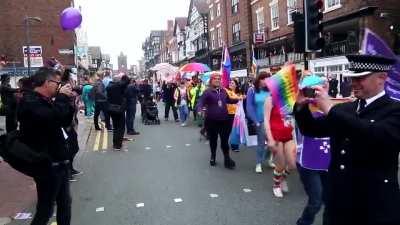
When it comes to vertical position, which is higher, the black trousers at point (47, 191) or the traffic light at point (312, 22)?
the traffic light at point (312, 22)

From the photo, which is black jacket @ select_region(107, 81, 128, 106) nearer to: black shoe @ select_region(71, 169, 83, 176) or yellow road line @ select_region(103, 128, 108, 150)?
yellow road line @ select_region(103, 128, 108, 150)

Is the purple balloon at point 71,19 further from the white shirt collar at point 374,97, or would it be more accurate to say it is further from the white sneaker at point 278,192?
the white shirt collar at point 374,97

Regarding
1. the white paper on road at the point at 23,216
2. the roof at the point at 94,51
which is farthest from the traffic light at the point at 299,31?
the roof at the point at 94,51

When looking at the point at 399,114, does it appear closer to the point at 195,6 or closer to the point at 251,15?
the point at 251,15

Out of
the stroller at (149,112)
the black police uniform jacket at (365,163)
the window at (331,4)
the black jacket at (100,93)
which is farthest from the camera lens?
the window at (331,4)

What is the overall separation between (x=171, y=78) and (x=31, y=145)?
17.0m

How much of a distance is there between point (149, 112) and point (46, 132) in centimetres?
1383

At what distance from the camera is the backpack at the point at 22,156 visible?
4312 mm

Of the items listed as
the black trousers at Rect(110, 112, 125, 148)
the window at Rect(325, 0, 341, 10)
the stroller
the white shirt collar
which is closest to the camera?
the white shirt collar

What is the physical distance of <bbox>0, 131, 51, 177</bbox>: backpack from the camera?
14.1ft

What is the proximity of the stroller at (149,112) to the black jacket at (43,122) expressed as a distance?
13.6 metres

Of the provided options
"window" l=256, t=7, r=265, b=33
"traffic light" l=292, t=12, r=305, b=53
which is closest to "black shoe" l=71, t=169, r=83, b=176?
"traffic light" l=292, t=12, r=305, b=53

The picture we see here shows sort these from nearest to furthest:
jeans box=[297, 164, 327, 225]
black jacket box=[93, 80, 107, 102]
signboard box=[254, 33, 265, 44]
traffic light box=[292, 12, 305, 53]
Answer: jeans box=[297, 164, 327, 225] → traffic light box=[292, 12, 305, 53] → black jacket box=[93, 80, 107, 102] → signboard box=[254, 33, 265, 44]

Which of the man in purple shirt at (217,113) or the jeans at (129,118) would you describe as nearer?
the man in purple shirt at (217,113)
